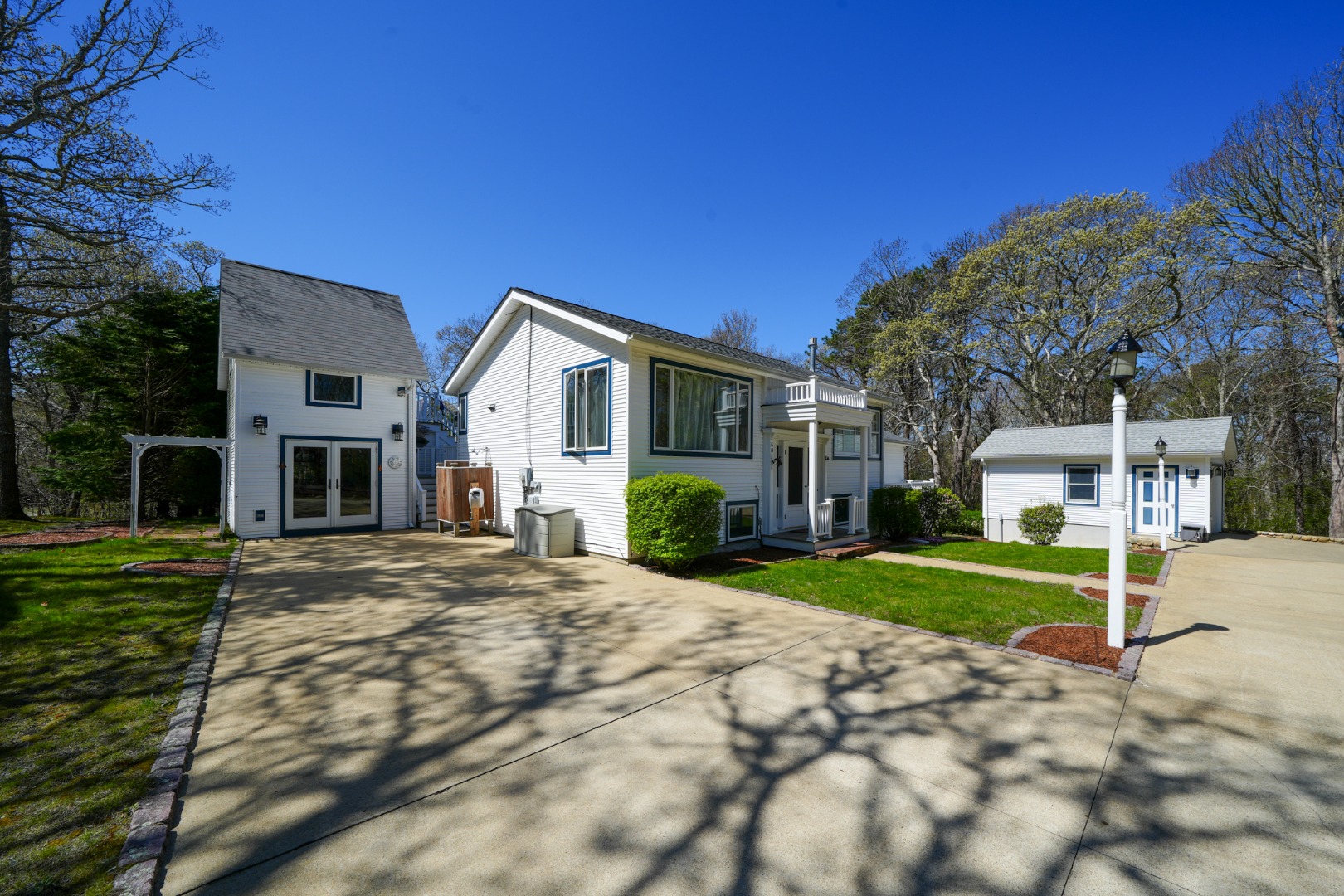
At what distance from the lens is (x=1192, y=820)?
2.63 metres

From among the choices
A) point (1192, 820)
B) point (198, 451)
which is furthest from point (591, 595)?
point (198, 451)

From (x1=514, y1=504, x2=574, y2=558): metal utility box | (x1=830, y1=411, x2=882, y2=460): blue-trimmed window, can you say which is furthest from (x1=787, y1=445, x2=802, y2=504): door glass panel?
(x1=514, y1=504, x2=574, y2=558): metal utility box

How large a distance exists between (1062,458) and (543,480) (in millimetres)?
16485

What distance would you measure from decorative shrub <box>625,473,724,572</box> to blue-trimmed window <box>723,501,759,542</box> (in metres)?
2.05

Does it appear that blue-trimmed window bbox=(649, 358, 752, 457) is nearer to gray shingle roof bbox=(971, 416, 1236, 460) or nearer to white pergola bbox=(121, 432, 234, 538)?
white pergola bbox=(121, 432, 234, 538)

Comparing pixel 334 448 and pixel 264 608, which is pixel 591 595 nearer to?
pixel 264 608

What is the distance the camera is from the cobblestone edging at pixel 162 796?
211cm

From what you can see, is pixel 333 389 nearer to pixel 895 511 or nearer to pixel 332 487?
pixel 332 487

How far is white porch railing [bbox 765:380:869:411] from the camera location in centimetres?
1103

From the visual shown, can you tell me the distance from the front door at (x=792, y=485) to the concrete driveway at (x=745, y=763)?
681 cm

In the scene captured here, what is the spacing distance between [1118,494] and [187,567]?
12.2 m

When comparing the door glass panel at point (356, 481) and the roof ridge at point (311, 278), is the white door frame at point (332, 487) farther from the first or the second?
the roof ridge at point (311, 278)

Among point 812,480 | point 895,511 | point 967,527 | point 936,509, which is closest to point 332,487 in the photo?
point 812,480

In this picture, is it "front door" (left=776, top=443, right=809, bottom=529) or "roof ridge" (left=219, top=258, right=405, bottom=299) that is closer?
"front door" (left=776, top=443, right=809, bottom=529)
